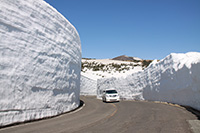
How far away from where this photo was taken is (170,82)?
14508 mm

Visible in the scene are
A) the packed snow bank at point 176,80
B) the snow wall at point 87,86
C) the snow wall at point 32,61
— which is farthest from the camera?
the snow wall at point 87,86

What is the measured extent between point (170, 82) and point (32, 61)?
36.6 feet

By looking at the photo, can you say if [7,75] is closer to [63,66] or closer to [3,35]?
[3,35]

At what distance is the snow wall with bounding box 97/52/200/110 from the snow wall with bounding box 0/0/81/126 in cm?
803

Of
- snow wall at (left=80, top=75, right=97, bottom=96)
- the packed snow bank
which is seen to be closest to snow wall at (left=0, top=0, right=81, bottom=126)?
the packed snow bank

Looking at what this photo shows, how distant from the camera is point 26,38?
8023 millimetres

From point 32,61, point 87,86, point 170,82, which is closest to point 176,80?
point 170,82

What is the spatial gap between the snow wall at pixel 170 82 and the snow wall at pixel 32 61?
803 cm

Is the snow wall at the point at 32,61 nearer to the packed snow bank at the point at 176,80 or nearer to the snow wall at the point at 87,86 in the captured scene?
the packed snow bank at the point at 176,80

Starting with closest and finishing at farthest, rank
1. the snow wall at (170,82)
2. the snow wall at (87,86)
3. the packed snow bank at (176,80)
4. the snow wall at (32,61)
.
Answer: the snow wall at (32,61), the packed snow bank at (176,80), the snow wall at (170,82), the snow wall at (87,86)

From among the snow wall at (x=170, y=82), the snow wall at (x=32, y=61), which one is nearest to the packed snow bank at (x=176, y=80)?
the snow wall at (x=170, y=82)

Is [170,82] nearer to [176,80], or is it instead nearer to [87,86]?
Result: [176,80]

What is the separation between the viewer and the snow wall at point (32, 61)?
7.03 meters

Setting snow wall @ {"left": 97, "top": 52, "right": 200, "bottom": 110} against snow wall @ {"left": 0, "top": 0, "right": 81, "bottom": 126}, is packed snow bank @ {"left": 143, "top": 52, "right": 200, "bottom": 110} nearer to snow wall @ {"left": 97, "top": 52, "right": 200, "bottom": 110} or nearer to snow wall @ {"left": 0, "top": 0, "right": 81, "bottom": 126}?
snow wall @ {"left": 97, "top": 52, "right": 200, "bottom": 110}
